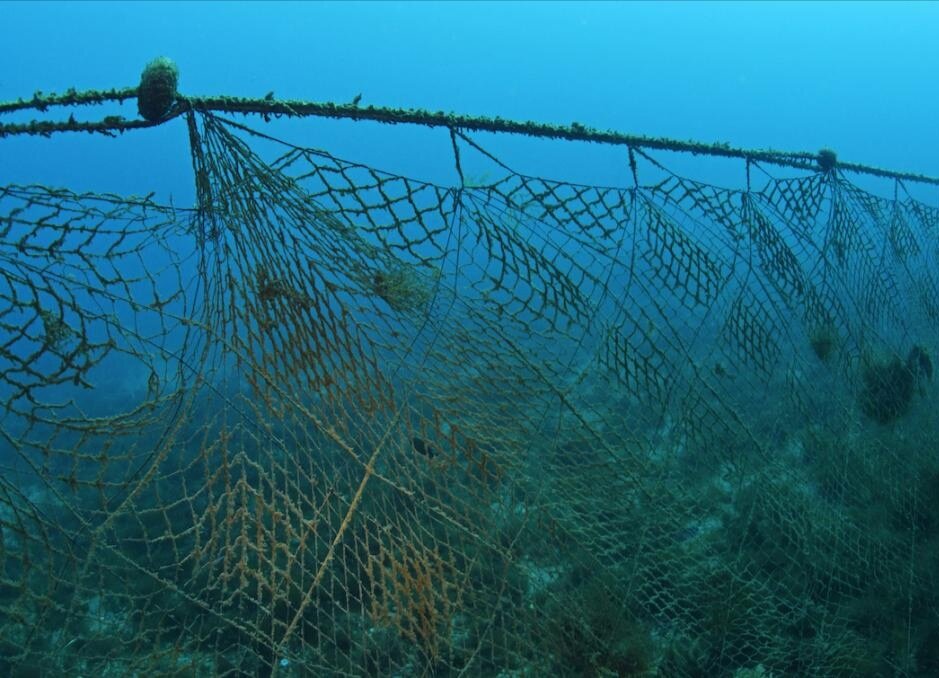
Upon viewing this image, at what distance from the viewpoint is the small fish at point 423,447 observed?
2.03m

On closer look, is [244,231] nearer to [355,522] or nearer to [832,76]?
[355,522]

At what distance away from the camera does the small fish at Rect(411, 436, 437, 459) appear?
6.66ft

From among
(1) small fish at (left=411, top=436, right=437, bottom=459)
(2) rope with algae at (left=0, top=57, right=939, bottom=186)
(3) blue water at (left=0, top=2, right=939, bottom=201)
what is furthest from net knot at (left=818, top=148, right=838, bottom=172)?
(3) blue water at (left=0, top=2, right=939, bottom=201)

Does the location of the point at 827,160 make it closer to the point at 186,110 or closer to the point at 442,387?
the point at 442,387

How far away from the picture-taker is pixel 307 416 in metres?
1.88

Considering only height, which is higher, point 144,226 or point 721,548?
point 144,226

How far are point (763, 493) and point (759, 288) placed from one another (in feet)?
3.19

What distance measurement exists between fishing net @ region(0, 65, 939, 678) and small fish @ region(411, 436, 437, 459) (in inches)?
1.0

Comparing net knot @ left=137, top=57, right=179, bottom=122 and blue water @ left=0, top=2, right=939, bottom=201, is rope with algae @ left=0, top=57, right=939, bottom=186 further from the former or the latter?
blue water @ left=0, top=2, right=939, bottom=201

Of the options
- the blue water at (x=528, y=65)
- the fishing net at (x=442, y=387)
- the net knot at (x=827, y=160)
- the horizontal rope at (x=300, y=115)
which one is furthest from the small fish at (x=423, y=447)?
the blue water at (x=528, y=65)

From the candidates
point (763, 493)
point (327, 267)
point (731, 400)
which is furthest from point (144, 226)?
point (763, 493)

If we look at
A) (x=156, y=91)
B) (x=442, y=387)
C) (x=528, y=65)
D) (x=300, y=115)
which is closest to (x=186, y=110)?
(x=156, y=91)

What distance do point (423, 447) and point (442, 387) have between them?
0.25 m

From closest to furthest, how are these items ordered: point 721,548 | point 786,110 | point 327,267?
1. point 327,267
2. point 721,548
3. point 786,110
